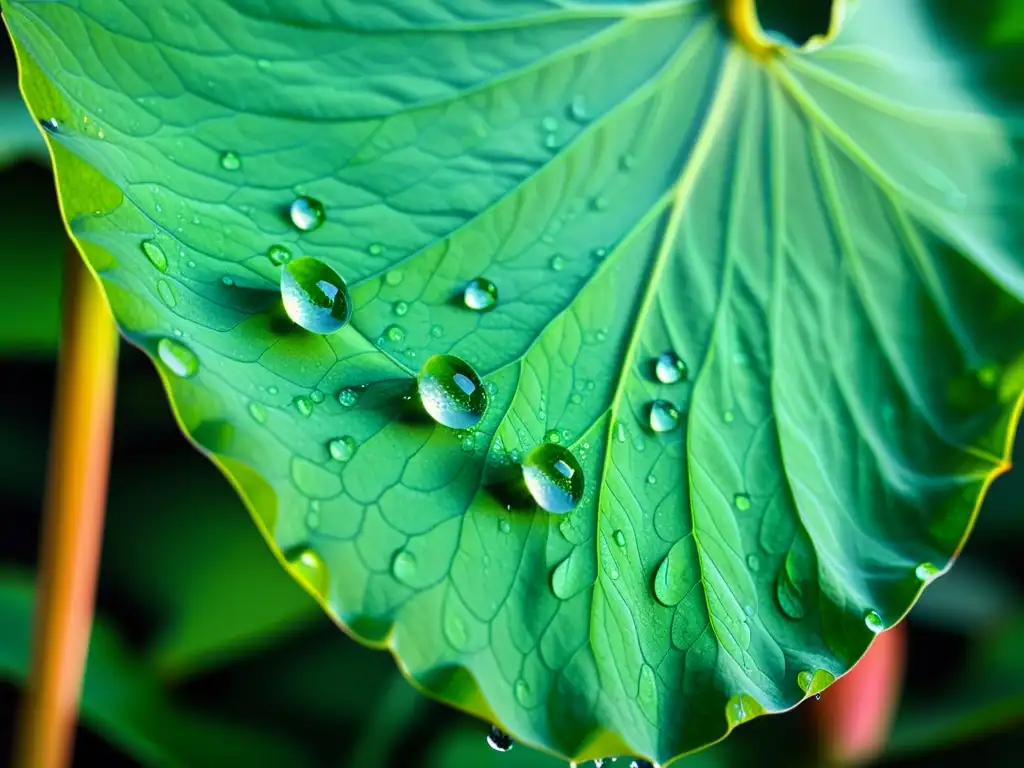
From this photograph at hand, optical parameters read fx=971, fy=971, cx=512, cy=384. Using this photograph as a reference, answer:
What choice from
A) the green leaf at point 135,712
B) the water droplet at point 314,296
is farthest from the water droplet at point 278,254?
the green leaf at point 135,712

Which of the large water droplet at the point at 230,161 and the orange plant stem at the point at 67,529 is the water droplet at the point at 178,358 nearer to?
the large water droplet at the point at 230,161

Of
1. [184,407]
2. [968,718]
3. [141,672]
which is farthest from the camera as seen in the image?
[968,718]

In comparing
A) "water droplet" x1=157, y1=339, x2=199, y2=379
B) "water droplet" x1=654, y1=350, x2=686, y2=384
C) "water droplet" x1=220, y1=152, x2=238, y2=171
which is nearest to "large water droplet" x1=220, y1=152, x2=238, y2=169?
"water droplet" x1=220, y1=152, x2=238, y2=171

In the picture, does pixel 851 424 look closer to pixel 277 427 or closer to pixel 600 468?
pixel 600 468

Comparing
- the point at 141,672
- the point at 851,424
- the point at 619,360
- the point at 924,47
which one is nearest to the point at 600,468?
the point at 619,360

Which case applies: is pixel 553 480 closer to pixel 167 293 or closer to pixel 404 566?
pixel 404 566
